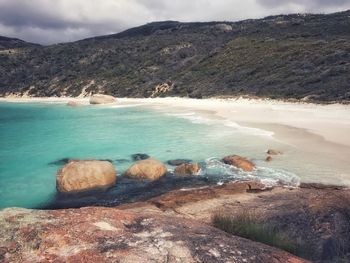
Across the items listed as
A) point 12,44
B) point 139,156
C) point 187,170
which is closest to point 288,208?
point 187,170

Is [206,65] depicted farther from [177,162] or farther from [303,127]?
[177,162]

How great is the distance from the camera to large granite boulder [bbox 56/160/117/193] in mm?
14031

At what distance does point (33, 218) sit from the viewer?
18.4 feet

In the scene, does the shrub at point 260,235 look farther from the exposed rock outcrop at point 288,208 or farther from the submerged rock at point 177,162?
the submerged rock at point 177,162

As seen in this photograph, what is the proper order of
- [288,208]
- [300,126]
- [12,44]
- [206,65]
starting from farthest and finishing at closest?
[12,44]
[206,65]
[300,126]
[288,208]

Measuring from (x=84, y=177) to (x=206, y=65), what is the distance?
177 ft

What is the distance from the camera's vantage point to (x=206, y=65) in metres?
65.7

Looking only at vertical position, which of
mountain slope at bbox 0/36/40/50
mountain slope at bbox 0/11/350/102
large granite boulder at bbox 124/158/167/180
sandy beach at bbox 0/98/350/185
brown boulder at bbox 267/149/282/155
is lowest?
large granite boulder at bbox 124/158/167/180

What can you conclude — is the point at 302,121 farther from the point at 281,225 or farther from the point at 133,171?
the point at 281,225

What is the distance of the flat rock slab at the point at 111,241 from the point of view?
4.76 metres

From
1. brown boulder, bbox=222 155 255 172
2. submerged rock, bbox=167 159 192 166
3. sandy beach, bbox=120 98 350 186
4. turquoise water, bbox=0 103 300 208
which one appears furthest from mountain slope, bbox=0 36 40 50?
brown boulder, bbox=222 155 255 172

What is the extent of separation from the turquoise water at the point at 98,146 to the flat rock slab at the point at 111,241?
335 inches

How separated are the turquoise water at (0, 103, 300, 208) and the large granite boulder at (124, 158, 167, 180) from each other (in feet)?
5.04

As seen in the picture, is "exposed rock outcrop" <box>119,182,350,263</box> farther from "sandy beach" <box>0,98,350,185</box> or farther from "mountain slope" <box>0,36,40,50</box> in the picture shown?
"mountain slope" <box>0,36,40,50</box>
